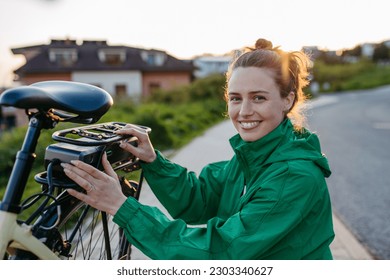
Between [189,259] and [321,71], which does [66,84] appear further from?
[321,71]

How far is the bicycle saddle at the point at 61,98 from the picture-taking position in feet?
2.56

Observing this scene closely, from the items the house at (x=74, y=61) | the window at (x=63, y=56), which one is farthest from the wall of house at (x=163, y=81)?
the window at (x=63, y=56)

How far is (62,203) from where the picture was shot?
0.94 meters

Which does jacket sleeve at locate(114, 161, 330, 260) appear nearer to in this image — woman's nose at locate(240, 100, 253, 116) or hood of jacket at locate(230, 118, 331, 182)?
hood of jacket at locate(230, 118, 331, 182)

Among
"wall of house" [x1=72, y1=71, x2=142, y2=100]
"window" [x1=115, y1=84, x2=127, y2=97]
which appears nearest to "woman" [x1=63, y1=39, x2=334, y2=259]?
"wall of house" [x1=72, y1=71, x2=142, y2=100]

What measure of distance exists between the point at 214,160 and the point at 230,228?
155 inches

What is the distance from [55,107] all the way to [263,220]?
0.51m

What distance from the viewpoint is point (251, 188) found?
3.72 ft

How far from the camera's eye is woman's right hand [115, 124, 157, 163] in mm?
1172

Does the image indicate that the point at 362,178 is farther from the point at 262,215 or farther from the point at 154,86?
the point at 154,86

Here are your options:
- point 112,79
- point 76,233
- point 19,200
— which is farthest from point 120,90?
point 19,200

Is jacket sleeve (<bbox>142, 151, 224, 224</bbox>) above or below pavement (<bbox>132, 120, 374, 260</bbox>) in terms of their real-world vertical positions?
above

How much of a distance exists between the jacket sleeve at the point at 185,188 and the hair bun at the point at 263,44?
42 centimetres

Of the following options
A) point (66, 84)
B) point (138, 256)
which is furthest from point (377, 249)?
point (66, 84)
